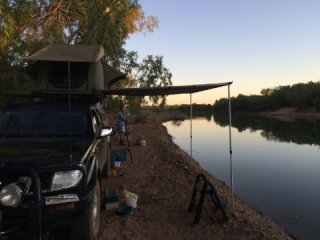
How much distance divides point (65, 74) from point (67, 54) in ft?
4.81

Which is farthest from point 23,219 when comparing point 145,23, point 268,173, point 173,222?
point 145,23

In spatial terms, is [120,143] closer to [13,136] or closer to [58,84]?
[58,84]

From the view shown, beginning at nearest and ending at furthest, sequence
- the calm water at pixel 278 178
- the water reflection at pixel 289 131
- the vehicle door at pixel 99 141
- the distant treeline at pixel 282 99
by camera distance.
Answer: the vehicle door at pixel 99 141 → the calm water at pixel 278 178 → the water reflection at pixel 289 131 → the distant treeline at pixel 282 99

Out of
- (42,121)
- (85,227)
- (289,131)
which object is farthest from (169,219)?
(289,131)

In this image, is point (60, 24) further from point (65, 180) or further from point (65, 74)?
point (65, 180)

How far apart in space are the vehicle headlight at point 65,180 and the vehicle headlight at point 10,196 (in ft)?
1.32

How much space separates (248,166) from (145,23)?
916 centimetres

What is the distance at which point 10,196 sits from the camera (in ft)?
13.7

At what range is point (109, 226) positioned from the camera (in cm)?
629

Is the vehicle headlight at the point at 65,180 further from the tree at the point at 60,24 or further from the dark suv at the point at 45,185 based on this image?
the tree at the point at 60,24

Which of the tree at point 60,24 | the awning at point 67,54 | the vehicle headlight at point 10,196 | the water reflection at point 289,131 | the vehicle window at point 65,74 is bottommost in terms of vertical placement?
the water reflection at point 289,131

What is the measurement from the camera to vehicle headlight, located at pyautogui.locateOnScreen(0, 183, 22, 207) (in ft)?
13.7

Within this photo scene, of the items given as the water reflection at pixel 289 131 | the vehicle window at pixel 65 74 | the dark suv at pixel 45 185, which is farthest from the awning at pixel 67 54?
the water reflection at pixel 289 131

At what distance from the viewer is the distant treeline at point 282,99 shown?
93.5m
